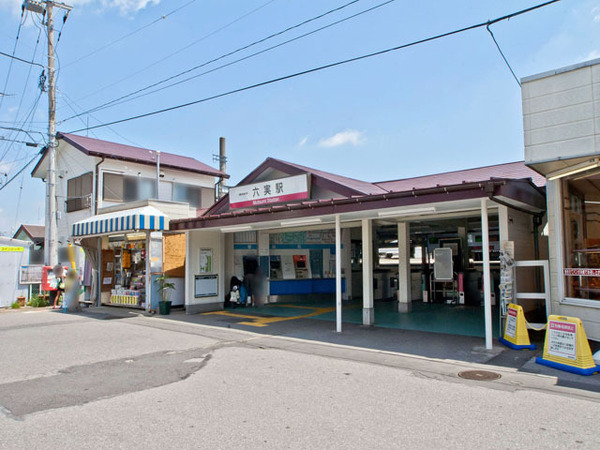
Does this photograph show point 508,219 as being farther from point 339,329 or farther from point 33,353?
Result: point 33,353

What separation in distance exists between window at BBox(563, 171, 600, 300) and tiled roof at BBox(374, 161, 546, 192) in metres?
1.10

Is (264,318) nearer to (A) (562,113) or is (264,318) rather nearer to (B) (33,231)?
(A) (562,113)

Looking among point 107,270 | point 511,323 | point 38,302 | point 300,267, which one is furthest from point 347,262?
point 38,302

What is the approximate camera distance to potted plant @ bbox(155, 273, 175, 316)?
44.6 feet

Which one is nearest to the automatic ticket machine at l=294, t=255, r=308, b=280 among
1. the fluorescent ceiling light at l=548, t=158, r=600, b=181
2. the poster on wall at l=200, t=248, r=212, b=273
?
the poster on wall at l=200, t=248, r=212, b=273

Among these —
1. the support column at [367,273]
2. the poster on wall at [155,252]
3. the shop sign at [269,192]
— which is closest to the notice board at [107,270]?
the poster on wall at [155,252]

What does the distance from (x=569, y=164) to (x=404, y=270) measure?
6089 millimetres

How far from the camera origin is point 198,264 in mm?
14109

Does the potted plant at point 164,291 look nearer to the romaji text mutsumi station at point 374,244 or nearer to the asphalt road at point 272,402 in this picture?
the romaji text mutsumi station at point 374,244

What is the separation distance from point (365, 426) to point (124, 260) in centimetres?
1361

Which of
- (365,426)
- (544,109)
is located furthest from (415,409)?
(544,109)

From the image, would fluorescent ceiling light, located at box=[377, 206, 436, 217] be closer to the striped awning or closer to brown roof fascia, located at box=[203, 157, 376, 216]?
brown roof fascia, located at box=[203, 157, 376, 216]

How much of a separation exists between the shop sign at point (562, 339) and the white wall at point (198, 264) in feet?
33.4

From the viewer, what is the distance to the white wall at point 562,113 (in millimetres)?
7242
